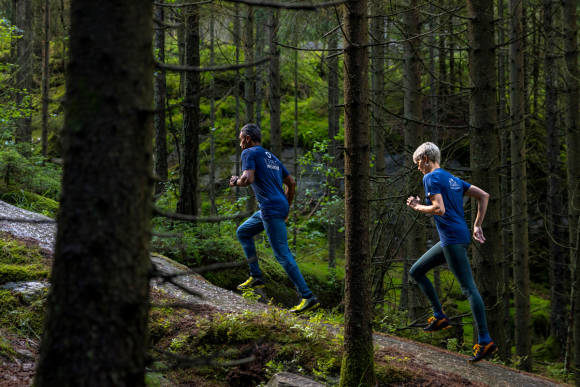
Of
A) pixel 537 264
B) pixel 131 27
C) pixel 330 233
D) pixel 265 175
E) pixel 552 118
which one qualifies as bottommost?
pixel 537 264

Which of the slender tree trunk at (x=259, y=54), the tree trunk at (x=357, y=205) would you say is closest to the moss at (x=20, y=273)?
the tree trunk at (x=357, y=205)

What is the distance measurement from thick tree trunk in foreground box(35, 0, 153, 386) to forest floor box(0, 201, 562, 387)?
1.57 metres

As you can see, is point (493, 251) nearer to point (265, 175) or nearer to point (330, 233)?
point (265, 175)

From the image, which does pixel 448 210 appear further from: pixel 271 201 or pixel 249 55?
pixel 249 55

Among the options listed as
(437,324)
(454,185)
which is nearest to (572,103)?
(454,185)

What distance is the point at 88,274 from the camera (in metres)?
2.05

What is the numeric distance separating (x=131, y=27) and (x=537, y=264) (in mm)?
19466

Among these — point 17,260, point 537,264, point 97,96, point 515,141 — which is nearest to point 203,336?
point 17,260

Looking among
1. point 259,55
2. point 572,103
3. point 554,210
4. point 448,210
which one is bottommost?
point 554,210

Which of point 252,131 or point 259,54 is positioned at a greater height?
point 259,54

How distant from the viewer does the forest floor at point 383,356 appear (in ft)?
14.0

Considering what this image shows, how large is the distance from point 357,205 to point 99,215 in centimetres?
260

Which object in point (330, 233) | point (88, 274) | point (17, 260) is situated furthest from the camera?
point (330, 233)

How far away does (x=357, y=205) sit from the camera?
427 centimetres
